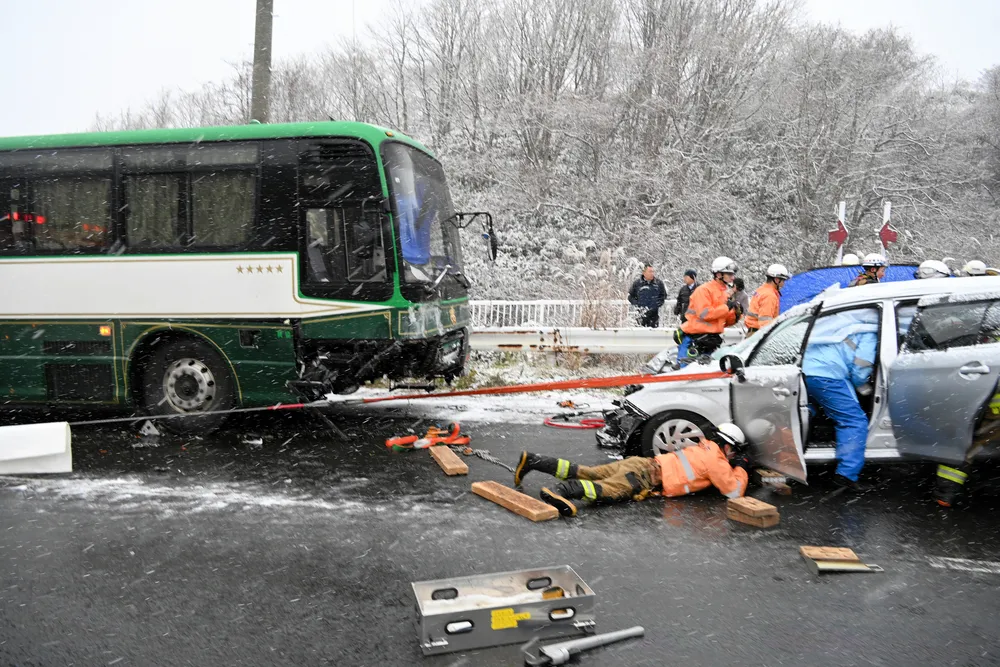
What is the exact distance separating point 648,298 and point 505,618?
35.4 feet

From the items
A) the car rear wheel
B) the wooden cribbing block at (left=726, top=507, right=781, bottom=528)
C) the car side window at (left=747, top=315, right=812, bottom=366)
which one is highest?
the car side window at (left=747, top=315, right=812, bottom=366)

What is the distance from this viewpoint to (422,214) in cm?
839

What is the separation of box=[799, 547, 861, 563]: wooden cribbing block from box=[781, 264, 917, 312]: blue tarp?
792 cm

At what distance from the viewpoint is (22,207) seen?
8508 mm

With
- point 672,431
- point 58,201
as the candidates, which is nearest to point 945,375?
point 672,431

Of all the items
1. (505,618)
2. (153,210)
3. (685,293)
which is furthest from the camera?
(685,293)

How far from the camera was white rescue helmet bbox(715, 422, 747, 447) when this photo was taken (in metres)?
6.01

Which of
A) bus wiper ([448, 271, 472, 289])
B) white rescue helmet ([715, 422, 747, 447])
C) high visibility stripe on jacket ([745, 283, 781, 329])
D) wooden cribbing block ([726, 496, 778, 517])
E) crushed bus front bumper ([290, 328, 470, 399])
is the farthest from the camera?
high visibility stripe on jacket ([745, 283, 781, 329])

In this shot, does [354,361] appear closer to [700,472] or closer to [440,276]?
[440,276]

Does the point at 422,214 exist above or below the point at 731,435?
above

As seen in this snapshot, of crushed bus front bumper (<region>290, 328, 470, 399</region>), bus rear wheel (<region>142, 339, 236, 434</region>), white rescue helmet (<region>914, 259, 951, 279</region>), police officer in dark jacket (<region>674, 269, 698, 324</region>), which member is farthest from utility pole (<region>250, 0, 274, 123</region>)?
white rescue helmet (<region>914, 259, 951, 279</region>)

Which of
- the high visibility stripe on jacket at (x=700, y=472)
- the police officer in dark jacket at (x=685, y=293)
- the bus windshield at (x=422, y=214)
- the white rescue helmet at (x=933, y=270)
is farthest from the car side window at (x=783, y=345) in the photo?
the police officer in dark jacket at (x=685, y=293)

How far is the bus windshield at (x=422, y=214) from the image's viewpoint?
26.1ft

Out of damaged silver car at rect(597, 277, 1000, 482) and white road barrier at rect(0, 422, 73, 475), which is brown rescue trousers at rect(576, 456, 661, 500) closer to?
damaged silver car at rect(597, 277, 1000, 482)
